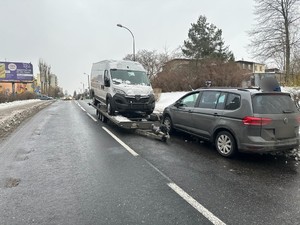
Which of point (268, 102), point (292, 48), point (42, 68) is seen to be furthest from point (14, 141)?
point (42, 68)

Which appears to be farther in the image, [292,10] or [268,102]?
[292,10]

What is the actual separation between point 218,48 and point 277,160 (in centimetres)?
4058

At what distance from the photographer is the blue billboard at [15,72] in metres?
44.6

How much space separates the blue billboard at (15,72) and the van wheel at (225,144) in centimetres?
4680

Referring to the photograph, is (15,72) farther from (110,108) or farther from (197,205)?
(197,205)

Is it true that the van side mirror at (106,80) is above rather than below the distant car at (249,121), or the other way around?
above

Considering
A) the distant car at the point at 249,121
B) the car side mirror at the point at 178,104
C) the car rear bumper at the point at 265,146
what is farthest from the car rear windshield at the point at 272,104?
the car side mirror at the point at 178,104

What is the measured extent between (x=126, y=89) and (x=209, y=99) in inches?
172

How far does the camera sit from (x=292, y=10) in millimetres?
32906

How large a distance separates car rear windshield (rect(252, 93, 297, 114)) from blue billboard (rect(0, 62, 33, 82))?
156 feet

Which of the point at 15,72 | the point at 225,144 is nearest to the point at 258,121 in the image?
the point at 225,144

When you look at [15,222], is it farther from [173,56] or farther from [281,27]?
[173,56]

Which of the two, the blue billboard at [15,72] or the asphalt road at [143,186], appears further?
the blue billboard at [15,72]

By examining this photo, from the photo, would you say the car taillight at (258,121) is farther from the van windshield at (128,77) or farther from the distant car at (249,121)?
the van windshield at (128,77)
